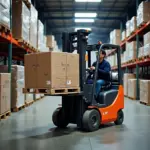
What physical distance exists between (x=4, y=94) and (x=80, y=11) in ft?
37.6

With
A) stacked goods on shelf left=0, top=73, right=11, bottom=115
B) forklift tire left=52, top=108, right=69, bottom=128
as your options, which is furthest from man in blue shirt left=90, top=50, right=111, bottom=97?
stacked goods on shelf left=0, top=73, right=11, bottom=115

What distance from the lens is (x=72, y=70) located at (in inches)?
200

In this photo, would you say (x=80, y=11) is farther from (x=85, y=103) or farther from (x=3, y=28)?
(x=85, y=103)

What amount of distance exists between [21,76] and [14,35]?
1336 millimetres

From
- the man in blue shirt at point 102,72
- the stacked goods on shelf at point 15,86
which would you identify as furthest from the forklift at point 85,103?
the stacked goods on shelf at point 15,86

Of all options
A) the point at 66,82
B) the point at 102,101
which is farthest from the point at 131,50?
the point at 66,82

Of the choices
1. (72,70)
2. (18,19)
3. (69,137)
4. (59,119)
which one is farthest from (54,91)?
(18,19)

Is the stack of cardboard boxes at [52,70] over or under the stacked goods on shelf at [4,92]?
over

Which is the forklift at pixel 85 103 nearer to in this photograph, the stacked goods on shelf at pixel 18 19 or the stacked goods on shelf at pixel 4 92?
the stacked goods on shelf at pixel 4 92

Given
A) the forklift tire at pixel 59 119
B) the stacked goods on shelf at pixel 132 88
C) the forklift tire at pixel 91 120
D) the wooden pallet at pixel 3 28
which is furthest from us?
the stacked goods on shelf at pixel 132 88

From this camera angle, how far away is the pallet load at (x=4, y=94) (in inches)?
252

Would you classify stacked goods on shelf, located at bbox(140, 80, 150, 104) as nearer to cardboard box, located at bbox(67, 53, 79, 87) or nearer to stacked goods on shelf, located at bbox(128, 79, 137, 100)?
stacked goods on shelf, located at bbox(128, 79, 137, 100)

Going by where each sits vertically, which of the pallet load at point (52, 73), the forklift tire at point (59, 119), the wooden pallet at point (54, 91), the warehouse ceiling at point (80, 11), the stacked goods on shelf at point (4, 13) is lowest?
the forklift tire at point (59, 119)

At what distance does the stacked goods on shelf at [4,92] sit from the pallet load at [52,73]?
1.53 m
